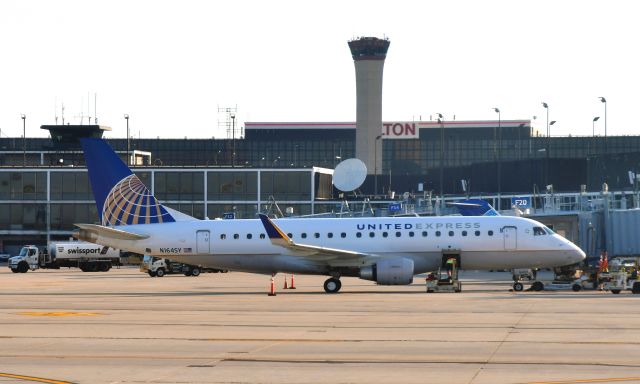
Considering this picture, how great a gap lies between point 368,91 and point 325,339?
145 meters

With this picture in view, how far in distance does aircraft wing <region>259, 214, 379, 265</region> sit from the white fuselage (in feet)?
0.71

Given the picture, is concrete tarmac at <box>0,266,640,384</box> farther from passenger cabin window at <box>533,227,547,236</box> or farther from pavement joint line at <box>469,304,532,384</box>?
passenger cabin window at <box>533,227,547,236</box>

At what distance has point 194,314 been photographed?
122ft

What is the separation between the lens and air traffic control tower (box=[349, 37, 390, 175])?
170625 millimetres

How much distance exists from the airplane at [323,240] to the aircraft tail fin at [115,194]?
0.05 meters

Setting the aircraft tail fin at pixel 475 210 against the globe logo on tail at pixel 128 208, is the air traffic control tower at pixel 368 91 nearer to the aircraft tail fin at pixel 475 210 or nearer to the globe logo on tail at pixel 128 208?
the aircraft tail fin at pixel 475 210

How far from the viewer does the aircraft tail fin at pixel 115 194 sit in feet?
179

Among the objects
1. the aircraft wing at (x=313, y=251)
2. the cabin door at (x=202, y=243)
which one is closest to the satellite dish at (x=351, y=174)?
the cabin door at (x=202, y=243)

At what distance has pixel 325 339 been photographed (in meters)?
28.1

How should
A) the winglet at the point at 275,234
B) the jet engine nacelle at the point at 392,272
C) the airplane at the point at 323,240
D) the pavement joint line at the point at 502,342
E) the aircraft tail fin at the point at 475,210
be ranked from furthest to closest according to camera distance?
the aircraft tail fin at the point at 475,210, the airplane at the point at 323,240, the jet engine nacelle at the point at 392,272, the winglet at the point at 275,234, the pavement joint line at the point at 502,342

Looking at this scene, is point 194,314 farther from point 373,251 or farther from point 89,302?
point 373,251

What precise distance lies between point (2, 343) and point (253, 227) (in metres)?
26.8

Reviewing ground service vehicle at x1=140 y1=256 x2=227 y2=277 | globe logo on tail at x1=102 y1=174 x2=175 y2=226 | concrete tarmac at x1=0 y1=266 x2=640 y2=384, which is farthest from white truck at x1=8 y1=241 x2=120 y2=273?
concrete tarmac at x1=0 y1=266 x2=640 y2=384

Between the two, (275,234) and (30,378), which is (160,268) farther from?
(30,378)
